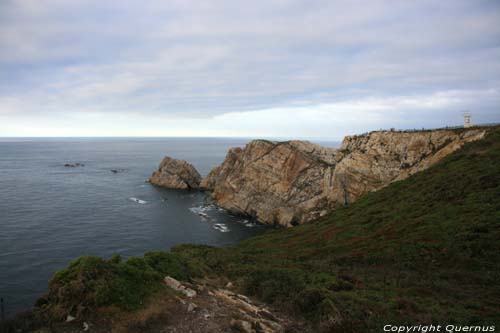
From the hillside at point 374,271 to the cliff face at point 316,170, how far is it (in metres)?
17.5

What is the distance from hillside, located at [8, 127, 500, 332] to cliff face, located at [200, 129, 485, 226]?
1745cm

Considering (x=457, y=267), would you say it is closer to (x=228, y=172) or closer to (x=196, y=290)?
(x=196, y=290)

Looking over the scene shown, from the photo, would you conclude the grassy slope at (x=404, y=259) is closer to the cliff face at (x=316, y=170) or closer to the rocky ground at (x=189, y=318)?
the rocky ground at (x=189, y=318)

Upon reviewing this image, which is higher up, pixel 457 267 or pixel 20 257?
pixel 457 267

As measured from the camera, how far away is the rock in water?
104 metres

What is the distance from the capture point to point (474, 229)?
25203 mm

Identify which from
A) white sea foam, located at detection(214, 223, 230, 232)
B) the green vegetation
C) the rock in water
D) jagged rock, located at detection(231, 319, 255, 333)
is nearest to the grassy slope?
jagged rock, located at detection(231, 319, 255, 333)

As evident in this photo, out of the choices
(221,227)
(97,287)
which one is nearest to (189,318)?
(97,287)

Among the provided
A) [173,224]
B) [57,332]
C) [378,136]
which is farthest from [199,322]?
[378,136]

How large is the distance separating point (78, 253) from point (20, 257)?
289 inches

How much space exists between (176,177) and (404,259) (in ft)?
289

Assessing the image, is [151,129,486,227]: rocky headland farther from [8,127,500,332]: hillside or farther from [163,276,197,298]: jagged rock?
[163,276,197,298]: jagged rock

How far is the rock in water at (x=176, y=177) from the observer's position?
10419cm

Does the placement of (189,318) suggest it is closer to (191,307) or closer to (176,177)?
(191,307)
